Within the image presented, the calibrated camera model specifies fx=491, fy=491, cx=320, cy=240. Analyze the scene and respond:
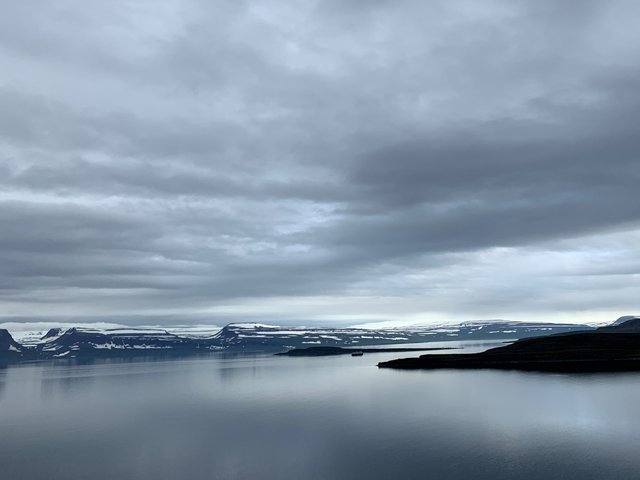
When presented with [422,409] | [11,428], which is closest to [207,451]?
[422,409]

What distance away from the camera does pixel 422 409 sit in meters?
92.6

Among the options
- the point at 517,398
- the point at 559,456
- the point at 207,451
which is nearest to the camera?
the point at 559,456

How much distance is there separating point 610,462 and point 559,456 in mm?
5093

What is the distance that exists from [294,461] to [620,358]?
151 metres

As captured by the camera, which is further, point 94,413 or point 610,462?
point 94,413

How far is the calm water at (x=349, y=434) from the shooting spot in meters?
54.6

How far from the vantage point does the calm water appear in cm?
5456

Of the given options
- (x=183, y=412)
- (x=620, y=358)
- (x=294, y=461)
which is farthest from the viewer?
(x=620, y=358)

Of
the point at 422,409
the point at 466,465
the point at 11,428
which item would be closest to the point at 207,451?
the point at 466,465

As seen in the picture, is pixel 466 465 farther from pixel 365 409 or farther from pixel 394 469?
pixel 365 409

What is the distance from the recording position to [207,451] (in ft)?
219

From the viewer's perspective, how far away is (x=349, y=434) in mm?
73500

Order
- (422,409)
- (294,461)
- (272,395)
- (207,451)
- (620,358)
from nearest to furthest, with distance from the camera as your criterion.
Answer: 1. (294,461)
2. (207,451)
3. (422,409)
4. (272,395)
5. (620,358)

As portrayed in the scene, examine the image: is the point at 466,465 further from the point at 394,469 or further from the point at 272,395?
the point at 272,395
